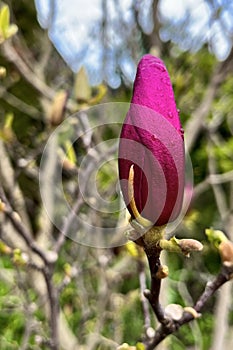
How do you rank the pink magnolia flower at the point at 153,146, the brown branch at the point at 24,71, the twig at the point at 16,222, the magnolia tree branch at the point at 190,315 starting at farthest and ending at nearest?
the brown branch at the point at 24,71 → the twig at the point at 16,222 → the magnolia tree branch at the point at 190,315 → the pink magnolia flower at the point at 153,146

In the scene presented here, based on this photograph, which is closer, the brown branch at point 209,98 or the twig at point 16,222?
the twig at point 16,222

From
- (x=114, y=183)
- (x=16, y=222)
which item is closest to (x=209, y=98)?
(x=114, y=183)

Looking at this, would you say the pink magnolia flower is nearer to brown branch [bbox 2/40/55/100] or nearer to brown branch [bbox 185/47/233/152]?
brown branch [bbox 2/40/55/100]

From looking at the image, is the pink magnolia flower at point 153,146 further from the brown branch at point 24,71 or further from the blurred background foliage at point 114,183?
the brown branch at point 24,71

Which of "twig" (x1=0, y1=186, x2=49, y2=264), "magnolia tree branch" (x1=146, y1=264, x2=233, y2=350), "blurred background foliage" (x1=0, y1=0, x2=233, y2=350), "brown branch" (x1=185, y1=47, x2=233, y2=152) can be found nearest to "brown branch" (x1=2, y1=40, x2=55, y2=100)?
"blurred background foliage" (x1=0, y1=0, x2=233, y2=350)

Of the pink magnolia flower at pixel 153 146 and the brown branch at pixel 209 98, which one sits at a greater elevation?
the pink magnolia flower at pixel 153 146

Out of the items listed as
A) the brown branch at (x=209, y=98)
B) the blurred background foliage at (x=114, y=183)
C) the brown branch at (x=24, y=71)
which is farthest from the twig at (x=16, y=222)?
the brown branch at (x=209, y=98)

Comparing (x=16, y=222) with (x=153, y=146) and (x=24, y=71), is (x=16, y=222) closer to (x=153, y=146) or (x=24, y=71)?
(x=153, y=146)

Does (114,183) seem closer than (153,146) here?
No

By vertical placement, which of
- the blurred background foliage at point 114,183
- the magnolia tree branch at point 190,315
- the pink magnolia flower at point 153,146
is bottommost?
the blurred background foliage at point 114,183
